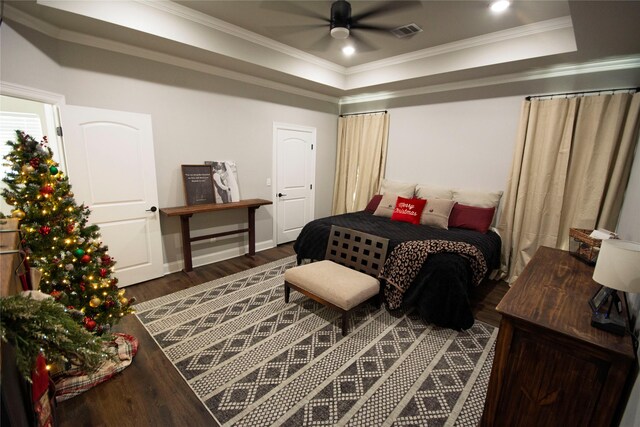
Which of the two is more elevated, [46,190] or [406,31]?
[406,31]

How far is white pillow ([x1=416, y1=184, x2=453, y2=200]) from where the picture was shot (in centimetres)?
393

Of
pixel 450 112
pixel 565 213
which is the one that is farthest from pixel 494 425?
pixel 450 112

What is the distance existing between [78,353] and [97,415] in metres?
1.31

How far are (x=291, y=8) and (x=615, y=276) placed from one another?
2.95 meters

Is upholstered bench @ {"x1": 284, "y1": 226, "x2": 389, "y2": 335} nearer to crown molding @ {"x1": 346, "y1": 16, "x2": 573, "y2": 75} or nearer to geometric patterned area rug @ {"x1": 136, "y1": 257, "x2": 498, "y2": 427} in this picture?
geometric patterned area rug @ {"x1": 136, "y1": 257, "x2": 498, "y2": 427}

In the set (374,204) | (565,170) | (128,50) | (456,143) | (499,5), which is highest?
(499,5)

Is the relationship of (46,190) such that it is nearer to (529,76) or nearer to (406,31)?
(406,31)

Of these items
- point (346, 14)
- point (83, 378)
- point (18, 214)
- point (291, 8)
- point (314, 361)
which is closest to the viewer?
point (18, 214)

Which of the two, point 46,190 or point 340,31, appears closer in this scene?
point 46,190

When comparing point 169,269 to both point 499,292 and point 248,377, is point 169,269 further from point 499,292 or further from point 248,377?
point 499,292

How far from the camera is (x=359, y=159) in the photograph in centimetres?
501

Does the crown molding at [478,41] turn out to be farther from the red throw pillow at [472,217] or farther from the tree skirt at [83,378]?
the tree skirt at [83,378]

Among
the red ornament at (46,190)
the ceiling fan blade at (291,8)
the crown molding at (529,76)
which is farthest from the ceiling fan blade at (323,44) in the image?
the red ornament at (46,190)

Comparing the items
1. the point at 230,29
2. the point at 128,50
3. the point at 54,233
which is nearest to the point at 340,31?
the point at 230,29
